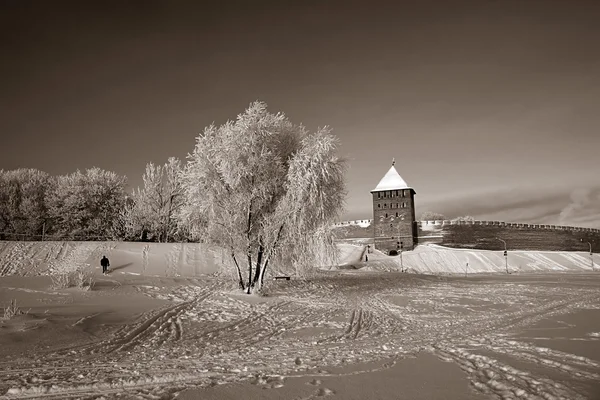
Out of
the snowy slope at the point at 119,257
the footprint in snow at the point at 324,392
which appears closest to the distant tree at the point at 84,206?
the snowy slope at the point at 119,257

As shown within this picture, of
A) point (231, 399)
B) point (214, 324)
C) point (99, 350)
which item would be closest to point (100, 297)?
point (214, 324)

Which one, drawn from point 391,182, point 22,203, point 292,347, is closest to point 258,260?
point 292,347

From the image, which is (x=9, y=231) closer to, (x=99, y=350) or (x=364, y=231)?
(x=99, y=350)

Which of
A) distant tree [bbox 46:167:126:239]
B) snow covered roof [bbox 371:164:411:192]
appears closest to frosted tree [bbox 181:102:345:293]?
distant tree [bbox 46:167:126:239]

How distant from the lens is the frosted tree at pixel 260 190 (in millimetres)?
12727

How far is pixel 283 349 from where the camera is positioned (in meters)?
6.21

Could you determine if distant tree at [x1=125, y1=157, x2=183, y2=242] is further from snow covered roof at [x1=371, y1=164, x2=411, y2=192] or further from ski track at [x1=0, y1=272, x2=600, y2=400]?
snow covered roof at [x1=371, y1=164, x2=411, y2=192]

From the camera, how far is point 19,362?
518cm

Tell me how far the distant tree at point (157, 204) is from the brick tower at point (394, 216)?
34.2 m

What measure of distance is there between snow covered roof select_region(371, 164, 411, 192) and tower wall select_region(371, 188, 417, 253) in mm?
884

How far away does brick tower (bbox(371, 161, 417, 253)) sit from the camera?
57.2 metres

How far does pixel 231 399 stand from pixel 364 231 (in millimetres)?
59132

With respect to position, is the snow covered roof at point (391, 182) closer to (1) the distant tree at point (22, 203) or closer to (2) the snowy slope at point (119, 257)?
(2) the snowy slope at point (119, 257)

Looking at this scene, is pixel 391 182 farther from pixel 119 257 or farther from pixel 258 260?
pixel 258 260
